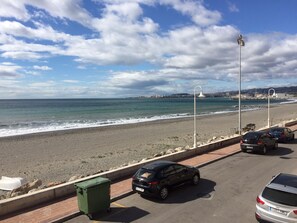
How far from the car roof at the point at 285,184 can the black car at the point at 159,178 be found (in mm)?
3918

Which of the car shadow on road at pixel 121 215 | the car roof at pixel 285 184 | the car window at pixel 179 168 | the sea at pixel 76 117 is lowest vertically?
the sea at pixel 76 117

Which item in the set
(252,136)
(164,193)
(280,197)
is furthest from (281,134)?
(280,197)

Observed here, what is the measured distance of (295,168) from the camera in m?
16.3

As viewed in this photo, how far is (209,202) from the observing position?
1114 cm

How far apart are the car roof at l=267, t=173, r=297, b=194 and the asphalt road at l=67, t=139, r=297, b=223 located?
4.62 ft

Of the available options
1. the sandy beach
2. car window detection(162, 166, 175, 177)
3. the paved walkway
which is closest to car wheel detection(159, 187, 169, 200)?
car window detection(162, 166, 175, 177)

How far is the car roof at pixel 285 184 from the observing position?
8.64 m

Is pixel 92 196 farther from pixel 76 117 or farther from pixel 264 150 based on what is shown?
pixel 76 117

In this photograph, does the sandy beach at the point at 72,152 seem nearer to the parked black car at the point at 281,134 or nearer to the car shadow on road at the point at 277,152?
the parked black car at the point at 281,134

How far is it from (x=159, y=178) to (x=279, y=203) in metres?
4.43

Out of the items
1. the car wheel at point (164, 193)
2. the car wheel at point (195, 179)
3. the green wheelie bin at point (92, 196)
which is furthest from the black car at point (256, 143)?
the green wheelie bin at point (92, 196)

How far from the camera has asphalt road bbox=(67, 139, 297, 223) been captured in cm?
977

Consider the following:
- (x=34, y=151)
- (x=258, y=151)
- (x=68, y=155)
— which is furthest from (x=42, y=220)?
(x=34, y=151)

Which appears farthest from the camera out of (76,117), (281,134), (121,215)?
(76,117)
